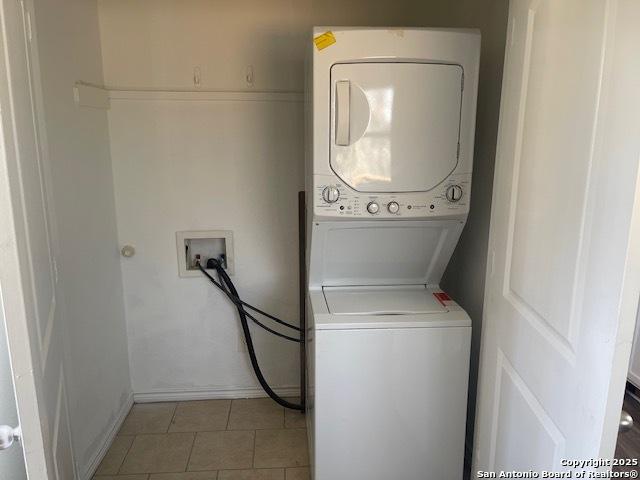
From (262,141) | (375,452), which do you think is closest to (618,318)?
(375,452)

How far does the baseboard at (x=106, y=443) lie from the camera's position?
6.54 ft

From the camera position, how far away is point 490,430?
1445mm

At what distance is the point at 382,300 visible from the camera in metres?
1.82

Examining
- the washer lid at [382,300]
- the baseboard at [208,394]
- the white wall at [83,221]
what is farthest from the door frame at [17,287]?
the baseboard at [208,394]

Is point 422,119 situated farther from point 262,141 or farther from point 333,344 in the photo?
point 262,141

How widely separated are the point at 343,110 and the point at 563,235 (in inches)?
31.8

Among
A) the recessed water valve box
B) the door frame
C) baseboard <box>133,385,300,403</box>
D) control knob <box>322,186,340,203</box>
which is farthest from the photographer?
baseboard <box>133,385,300,403</box>

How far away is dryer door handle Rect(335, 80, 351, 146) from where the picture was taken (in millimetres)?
1524

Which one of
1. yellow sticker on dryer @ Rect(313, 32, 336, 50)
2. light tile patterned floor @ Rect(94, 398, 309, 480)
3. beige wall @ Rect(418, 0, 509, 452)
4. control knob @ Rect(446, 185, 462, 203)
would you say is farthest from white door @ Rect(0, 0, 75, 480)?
beige wall @ Rect(418, 0, 509, 452)

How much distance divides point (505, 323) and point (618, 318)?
1.68ft

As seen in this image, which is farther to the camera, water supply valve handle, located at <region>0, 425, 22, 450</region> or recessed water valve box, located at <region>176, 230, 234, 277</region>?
recessed water valve box, located at <region>176, 230, 234, 277</region>

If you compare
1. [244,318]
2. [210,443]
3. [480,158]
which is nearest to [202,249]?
[244,318]

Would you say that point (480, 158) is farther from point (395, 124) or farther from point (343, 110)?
point (343, 110)

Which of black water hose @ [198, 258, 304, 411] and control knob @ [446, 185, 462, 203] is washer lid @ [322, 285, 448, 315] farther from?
black water hose @ [198, 258, 304, 411]
